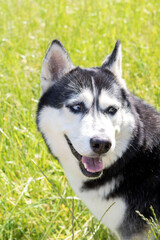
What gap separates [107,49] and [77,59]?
0.47 meters

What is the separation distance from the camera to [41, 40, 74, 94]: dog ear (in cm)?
306

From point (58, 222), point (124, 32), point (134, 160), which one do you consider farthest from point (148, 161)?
point (124, 32)

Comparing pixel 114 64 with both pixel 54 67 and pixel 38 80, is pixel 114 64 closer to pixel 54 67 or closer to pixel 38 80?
pixel 54 67

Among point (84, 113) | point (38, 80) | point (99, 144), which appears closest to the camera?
point (99, 144)

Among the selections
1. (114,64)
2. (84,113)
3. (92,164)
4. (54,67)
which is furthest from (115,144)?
(54,67)

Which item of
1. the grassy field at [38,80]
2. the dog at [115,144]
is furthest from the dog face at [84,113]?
the grassy field at [38,80]

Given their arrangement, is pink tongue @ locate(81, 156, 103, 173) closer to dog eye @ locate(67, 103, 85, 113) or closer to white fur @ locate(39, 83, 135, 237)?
white fur @ locate(39, 83, 135, 237)

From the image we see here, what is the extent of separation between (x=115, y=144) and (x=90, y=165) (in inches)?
10.0

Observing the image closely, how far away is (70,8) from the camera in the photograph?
6562 millimetres

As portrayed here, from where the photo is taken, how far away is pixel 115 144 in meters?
2.88

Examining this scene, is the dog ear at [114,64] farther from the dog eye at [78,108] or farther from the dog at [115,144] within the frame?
the dog eye at [78,108]

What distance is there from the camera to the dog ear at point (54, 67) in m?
3.06

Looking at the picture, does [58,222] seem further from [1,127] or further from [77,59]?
[77,59]

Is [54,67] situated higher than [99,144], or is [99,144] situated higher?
[54,67]
